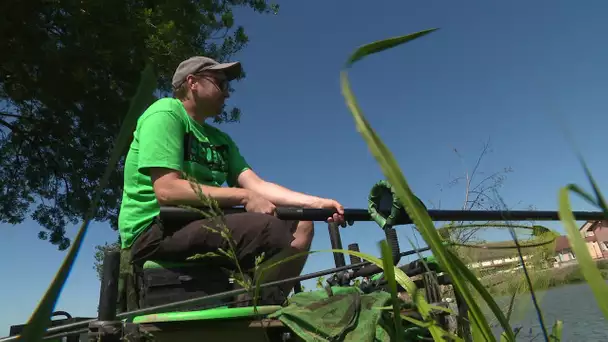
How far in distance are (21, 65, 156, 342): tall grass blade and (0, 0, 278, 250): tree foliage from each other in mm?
5406

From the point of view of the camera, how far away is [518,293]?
61 centimetres

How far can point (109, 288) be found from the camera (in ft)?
4.00

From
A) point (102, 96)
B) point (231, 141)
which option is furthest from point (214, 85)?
point (102, 96)

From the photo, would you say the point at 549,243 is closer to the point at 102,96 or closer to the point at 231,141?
the point at 231,141

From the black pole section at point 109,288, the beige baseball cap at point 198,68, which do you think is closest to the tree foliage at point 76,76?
the beige baseball cap at point 198,68

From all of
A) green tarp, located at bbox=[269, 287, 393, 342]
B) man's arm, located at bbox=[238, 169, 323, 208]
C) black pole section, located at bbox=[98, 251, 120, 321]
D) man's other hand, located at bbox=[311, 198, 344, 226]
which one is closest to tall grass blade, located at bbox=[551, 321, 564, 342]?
green tarp, located at bbox=[269, 287, 393, 342]

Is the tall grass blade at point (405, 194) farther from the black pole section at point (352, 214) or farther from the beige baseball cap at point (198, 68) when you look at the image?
the beige baseball cap at point (198, 68)

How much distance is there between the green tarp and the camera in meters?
1.06

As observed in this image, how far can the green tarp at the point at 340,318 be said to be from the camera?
1.06m

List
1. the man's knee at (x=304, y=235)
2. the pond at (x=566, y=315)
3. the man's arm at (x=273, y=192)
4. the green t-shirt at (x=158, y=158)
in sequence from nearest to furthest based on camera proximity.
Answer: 1. the pond at (x=566, y=315)
2. the green t-shirt at (x=158, y=158)
3. the man's knee at (x=304, y=235)
4. the man's arm at (x=273, y=192)

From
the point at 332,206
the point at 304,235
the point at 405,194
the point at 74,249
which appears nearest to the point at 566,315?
the point at 304,235

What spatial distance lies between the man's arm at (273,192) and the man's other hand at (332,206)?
0.17 meters

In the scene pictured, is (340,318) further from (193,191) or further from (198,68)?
(198,68)

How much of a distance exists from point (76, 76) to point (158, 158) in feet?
17.9
